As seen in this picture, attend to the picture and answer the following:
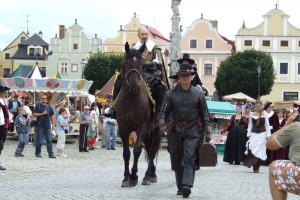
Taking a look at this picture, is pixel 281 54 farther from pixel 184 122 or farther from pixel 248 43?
pixel 184 122

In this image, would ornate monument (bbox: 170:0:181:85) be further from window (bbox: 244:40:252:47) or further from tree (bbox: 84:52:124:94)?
window (bbox: 244:40:252:47)

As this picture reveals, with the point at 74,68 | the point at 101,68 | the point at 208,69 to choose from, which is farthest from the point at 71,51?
the point at 208,69

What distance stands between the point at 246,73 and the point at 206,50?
12.0 meters

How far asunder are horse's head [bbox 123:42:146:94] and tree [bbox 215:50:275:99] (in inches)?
2195

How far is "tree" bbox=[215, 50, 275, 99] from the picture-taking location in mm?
65812

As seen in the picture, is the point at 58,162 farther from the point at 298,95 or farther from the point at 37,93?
the point at 298,95

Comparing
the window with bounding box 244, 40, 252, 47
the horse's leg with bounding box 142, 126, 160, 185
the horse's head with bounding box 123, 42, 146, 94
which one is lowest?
the horse's leg with bounding box 142, 126, 160, 185

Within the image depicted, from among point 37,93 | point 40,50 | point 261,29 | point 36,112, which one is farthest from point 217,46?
point 36,112

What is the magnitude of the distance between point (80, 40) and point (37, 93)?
5358 cm

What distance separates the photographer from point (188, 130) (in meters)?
9.32

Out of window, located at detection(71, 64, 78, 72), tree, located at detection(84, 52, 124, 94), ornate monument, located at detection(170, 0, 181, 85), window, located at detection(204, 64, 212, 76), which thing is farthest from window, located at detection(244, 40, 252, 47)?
ornate monument, located at detection(170, 0, 181, 85)

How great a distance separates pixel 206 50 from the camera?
76.7 m

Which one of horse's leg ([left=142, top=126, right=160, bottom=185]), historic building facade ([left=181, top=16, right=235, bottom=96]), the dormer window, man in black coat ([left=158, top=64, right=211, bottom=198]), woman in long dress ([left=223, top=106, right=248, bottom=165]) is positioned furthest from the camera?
the dormer window

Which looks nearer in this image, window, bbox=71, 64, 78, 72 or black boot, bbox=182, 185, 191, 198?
black boot, bbox=182, 185, 191, 198
